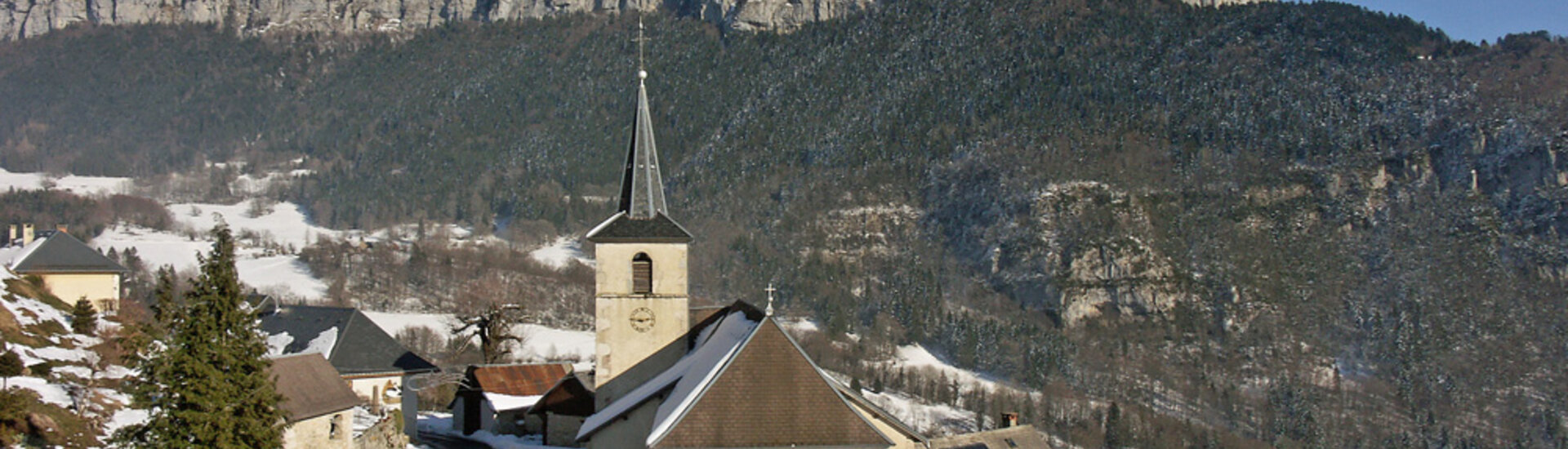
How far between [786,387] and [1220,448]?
5818 inches

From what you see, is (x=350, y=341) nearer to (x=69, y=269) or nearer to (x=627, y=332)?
(x=69, y=269)

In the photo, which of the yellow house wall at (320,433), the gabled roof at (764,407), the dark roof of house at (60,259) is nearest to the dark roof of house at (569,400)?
the yellow house wall at (320,433)

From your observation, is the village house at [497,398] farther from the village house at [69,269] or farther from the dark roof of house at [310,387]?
the village house at [69,269]

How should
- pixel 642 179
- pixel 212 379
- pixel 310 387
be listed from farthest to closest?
1. pixel 642 179
2. pixel 310 387
3. pixel 212 379

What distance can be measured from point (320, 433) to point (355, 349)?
2825 cm

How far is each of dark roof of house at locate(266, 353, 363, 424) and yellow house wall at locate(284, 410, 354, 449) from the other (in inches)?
10.7

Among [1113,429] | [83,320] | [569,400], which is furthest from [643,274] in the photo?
[1113,429]

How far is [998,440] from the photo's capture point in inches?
3036

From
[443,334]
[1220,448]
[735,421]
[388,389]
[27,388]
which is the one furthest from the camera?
[443,334]

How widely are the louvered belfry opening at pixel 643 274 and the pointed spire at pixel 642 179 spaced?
1.67 meters

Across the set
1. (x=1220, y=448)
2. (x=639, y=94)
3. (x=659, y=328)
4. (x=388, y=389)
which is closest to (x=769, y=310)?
(x=659, y=328)

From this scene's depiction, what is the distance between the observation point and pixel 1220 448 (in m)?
176

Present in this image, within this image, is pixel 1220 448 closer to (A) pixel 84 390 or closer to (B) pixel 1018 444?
(B) pixel 1018 444

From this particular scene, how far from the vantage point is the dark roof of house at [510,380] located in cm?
6306
